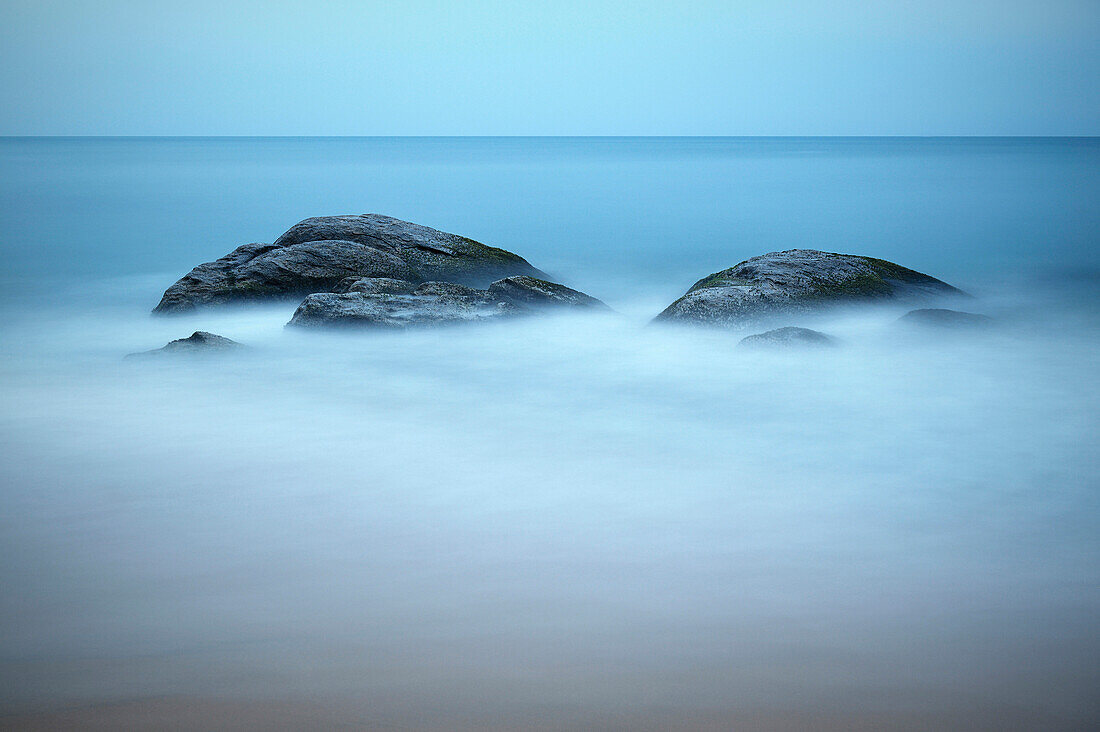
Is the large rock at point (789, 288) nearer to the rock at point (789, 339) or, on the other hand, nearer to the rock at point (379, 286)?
the rock at point (789, 339)

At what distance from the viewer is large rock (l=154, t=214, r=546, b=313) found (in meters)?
10.7

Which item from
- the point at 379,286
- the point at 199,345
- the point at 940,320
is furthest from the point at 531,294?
the point at 940,320

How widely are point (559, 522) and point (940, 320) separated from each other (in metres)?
6.31

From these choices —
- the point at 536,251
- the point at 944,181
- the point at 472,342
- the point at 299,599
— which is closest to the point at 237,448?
the point at 299,599

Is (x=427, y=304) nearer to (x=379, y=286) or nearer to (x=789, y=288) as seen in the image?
(x=379, y=286)

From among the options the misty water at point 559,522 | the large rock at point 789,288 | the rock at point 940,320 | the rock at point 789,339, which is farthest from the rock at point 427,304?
the rock at point 940,320

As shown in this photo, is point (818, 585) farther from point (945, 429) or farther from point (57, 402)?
point (57, 402)

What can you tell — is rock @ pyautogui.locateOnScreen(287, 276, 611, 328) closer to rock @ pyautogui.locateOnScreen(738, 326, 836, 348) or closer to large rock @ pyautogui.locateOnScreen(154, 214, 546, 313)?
large rock @ pyautogui.locateOnScreen(154, 214, 546, 313)

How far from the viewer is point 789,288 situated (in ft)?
32.0

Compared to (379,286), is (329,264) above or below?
above

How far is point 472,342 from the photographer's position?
9.07 meters

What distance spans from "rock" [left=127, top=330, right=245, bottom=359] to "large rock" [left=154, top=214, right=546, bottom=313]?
231 cm

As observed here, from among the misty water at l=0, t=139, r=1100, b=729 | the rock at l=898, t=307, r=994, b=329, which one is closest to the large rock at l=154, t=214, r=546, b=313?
the misty water at l=0, t=139, r=1100, b=729

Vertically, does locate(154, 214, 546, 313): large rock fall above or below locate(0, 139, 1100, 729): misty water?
above
